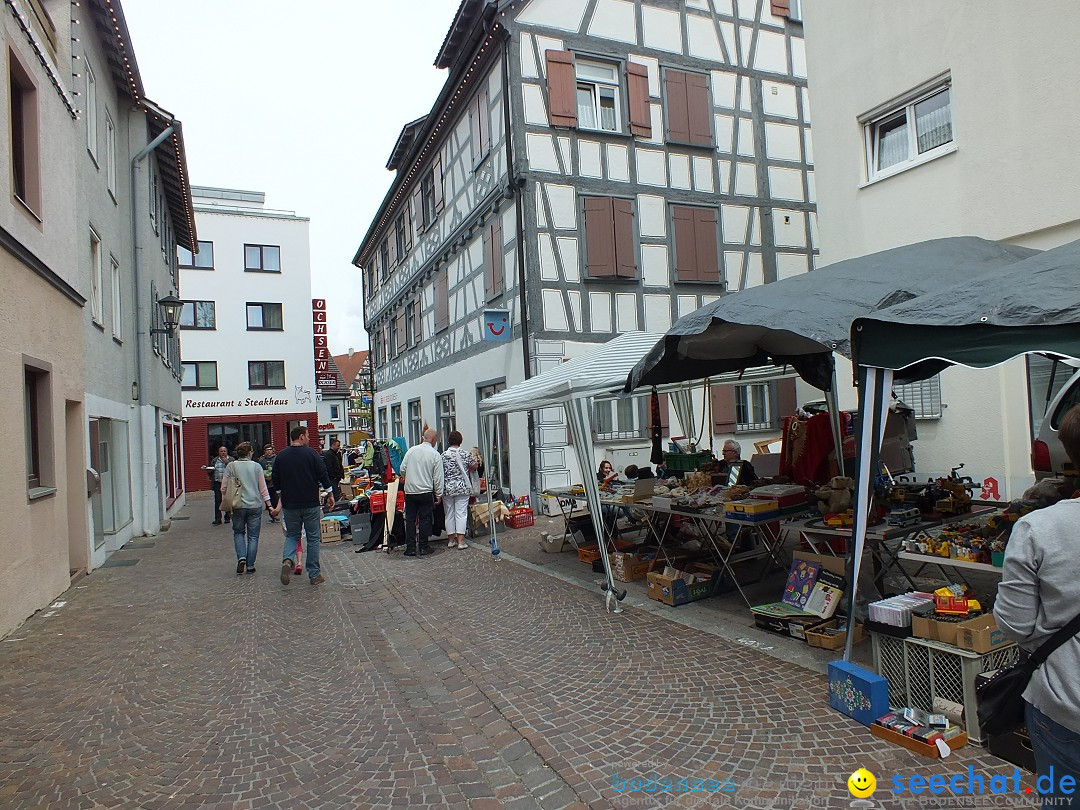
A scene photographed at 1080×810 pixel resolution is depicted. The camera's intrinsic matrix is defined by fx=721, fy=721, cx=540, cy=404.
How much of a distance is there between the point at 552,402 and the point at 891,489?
126 inches

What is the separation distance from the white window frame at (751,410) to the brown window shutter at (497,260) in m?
5.42

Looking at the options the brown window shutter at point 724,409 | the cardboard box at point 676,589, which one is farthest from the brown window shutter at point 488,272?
the cardboard box at point 676,589

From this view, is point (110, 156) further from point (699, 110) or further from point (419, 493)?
point (699, 110)

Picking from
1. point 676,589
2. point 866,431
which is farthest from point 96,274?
point 866,431

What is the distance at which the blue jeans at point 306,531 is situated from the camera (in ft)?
26.9

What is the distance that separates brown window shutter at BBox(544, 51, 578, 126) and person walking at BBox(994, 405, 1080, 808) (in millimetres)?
12712

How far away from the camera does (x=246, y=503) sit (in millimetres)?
9148

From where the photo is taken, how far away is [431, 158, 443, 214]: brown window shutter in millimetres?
17973

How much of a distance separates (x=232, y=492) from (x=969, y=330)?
8.39 metres

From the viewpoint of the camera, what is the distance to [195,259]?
29.9 metres

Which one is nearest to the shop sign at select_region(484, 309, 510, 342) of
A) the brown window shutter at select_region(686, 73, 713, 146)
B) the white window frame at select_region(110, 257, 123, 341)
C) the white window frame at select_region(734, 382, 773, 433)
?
the white window frame at select_region(734, 382, 773, 433)

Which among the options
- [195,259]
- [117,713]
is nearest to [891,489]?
[117,713]

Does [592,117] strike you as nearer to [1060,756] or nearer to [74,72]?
[74,72]

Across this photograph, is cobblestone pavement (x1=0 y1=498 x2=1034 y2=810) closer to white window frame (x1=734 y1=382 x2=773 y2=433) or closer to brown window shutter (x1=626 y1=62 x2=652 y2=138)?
white window frame (x1=734 y1=382 x2=773 y2=433)
